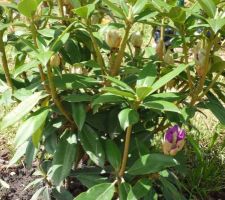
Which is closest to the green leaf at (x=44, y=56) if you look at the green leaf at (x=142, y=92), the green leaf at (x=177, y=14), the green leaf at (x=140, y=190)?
the green leaf at (x=142, y=92)

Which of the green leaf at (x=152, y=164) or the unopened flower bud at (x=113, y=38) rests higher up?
the unopened flower bud at (x=113, y=38)

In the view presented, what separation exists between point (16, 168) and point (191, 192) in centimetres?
75

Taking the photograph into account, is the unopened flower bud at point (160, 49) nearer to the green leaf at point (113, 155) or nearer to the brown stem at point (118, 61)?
the brown stem at point (118, 61)

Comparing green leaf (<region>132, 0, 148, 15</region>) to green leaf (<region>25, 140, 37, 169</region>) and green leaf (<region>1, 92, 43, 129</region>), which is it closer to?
green leaf (<region>1, 92, 43, 129</region>)

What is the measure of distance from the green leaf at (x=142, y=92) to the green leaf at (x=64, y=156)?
0.38m

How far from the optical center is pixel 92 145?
4.68 feet

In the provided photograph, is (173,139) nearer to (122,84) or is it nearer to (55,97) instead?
(122,84)

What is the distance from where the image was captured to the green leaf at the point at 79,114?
1.34 metres

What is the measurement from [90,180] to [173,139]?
0.37 m

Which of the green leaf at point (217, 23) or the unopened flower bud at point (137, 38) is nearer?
the green leaf at point (217, 23)

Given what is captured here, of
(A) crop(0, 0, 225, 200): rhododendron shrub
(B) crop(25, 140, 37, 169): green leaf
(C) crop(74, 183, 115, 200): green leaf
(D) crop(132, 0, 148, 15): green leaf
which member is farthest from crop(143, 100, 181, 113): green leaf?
(B) crop(25, 140, 37, 169): green leaf

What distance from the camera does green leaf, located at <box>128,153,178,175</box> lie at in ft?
4.30

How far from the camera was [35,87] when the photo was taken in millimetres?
1428

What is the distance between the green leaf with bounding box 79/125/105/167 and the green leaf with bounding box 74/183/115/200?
7cm
